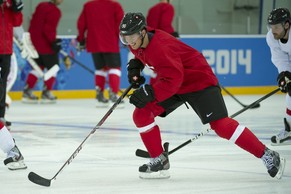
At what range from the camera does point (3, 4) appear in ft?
22.2

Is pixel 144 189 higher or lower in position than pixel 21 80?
higher

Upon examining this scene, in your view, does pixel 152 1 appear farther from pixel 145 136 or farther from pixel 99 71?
pixel 145 136

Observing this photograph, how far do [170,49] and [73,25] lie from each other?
7440 mm

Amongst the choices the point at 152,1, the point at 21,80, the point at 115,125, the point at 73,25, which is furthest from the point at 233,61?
the point at 115,125

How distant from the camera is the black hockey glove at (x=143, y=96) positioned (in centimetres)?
458

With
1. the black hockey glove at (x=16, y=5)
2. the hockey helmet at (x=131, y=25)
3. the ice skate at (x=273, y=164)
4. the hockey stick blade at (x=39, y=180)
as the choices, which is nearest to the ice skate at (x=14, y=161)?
the hockey stick blade at (x=39, y=180)

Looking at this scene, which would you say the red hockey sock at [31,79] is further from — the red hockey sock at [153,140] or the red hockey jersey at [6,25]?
the red hockey sock at [153,140]

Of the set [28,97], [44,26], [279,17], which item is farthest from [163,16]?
[279,17]

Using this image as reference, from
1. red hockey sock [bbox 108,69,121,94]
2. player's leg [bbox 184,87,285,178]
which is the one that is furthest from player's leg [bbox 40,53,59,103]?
player's leg [bbox 184,87,285,178]

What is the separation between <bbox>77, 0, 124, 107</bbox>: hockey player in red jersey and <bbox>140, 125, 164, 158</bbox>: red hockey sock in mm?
5463

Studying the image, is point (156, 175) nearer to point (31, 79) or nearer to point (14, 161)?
point (14, 161)

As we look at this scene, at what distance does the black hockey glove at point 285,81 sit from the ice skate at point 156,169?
1.16m

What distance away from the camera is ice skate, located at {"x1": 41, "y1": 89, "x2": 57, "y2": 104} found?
1098cm

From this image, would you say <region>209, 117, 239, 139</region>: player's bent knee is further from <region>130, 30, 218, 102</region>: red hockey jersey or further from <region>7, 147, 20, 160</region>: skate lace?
<region>7, 147, 20, 160</region>: skate lace
